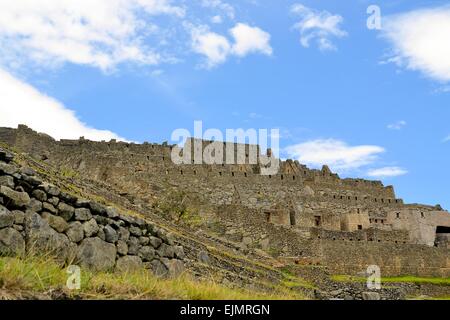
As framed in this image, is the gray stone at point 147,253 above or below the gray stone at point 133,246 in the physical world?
below

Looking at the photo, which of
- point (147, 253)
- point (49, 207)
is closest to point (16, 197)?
point (49, 207)

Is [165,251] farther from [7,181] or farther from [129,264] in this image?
Answer: [7,181]

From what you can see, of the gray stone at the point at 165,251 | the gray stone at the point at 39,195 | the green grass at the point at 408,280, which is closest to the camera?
the gray stone at the point at 39,195

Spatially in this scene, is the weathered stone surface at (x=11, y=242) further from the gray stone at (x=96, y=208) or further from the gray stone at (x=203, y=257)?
the gray stone at (x=203, y=257)

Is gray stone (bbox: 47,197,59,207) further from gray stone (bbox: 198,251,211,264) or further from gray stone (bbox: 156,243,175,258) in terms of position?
gray stone (bbox: 198,251,211,264)

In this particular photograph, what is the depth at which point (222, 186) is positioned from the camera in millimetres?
39688

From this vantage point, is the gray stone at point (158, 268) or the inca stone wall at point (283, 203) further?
the inca stone wall at point (283, 203)

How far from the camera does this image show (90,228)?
8391 mm

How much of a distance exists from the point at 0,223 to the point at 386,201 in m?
44.0

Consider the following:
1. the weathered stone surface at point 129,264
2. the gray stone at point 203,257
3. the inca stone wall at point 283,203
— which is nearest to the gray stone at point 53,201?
the weathered stone surface at point 129,264

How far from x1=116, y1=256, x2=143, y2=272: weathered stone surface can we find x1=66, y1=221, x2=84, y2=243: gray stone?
2.80ft

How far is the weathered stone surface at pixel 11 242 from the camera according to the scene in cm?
693

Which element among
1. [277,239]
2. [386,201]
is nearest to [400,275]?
[277,239]

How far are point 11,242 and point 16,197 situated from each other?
2.32 ft
